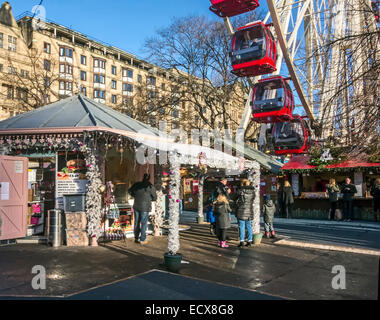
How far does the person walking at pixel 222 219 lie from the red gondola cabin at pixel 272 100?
19.4 ft

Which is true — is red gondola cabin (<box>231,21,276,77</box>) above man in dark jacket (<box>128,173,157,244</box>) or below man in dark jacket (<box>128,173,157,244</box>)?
above

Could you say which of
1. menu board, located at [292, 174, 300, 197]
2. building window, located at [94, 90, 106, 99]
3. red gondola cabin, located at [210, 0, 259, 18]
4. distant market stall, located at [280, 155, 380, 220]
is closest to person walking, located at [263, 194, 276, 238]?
red gondola cabin, located at [210, 0, 259, 18]

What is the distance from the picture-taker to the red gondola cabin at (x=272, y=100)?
14.0 metres

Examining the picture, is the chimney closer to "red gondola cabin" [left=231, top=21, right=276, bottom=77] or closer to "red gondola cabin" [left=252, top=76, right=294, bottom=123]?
"red gondola cabin" [left=252, top=76, right=294, bottom=123]

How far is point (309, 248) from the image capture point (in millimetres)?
9578

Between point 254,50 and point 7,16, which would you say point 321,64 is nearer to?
point 254,50

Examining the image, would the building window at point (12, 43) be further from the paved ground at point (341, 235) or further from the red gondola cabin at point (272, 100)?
the paved ground at point (341, 235)

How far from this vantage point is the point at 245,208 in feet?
31.2

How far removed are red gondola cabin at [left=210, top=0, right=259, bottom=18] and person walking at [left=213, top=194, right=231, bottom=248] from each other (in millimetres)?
6016

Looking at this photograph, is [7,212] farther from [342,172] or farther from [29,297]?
[342,172]

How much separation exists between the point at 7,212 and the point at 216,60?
19408 millimetres

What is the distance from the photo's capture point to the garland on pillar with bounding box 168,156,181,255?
285 inches

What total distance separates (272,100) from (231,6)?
181 inches
